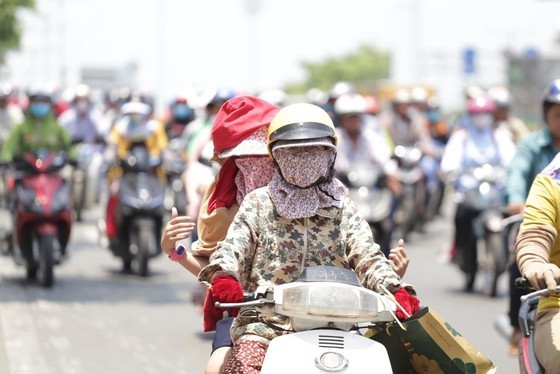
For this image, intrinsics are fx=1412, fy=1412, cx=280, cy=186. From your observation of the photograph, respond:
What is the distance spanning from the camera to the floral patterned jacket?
18.0ft

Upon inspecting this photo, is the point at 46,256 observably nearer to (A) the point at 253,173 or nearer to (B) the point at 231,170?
(B) the point at 231,170

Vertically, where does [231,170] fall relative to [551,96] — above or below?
below

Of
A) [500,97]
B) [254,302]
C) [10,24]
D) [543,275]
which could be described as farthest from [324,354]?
[10,24]

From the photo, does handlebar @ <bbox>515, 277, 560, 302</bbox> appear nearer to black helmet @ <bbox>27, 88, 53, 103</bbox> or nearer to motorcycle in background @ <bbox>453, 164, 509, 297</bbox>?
motorcycle in background @ <bbox>453, 164, 509, 297</bbox>

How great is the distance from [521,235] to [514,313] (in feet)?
9.96

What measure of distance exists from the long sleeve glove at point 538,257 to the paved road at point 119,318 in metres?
3.78

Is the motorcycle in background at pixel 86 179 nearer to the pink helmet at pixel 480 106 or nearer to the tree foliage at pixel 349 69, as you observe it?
the pink helmet at pixel 480 106

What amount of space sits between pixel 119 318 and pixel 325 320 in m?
6.68

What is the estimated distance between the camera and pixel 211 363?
5316 mm

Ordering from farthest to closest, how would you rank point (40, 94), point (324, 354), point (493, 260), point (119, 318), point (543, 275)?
point (40, 94), point (493, 260), point (119, 318), point (543, 275), point (324, 354)

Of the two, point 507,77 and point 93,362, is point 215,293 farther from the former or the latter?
point 507,77

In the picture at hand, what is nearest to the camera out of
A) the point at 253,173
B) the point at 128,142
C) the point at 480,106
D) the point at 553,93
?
the point at 253,173

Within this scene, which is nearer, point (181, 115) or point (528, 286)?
point (528, 286)

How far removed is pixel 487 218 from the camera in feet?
43.7
